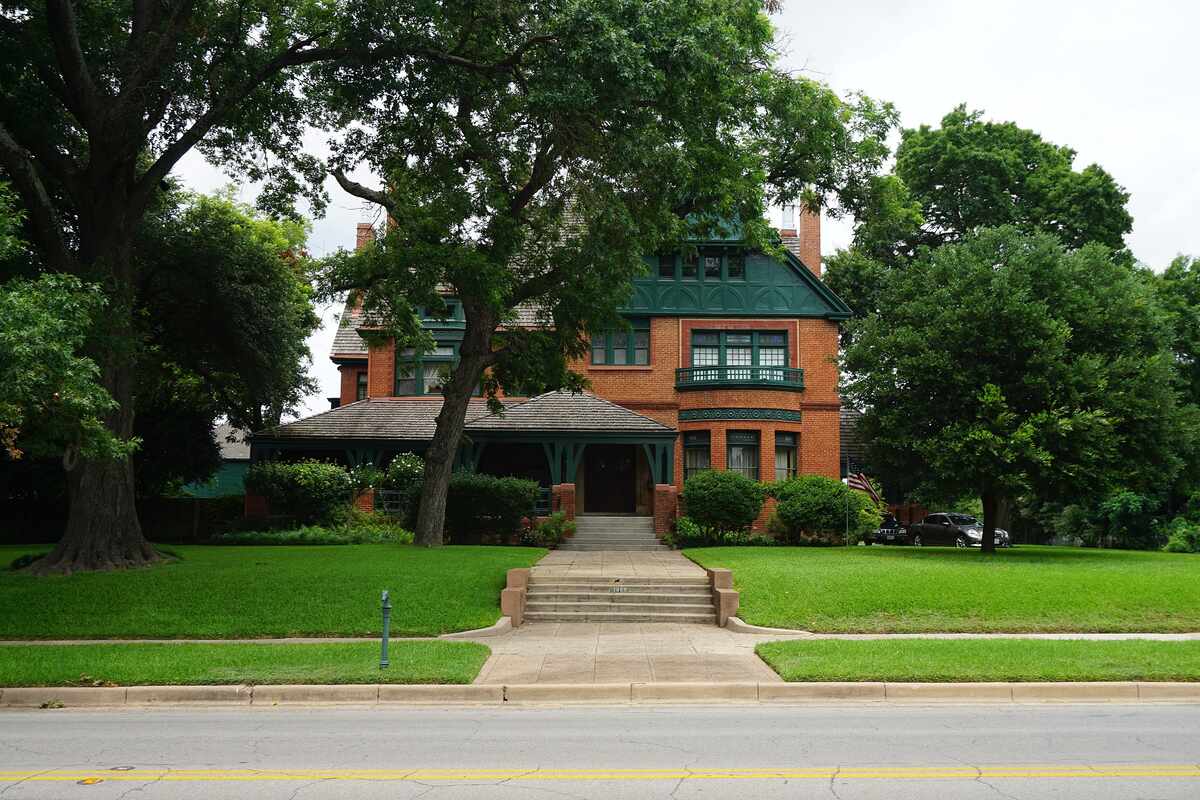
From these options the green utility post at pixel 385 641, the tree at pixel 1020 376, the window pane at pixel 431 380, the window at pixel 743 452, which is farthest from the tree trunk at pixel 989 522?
the green utility post at pixel 385 641

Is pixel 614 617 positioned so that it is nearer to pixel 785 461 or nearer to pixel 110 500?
pixel 110 500

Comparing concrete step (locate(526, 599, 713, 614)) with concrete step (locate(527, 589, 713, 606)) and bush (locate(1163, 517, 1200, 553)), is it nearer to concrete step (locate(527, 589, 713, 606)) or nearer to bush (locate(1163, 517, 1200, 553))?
A: concrete step (locate(527, 589, 713, 606))

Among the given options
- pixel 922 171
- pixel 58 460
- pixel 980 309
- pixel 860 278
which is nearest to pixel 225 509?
pixel 58 460

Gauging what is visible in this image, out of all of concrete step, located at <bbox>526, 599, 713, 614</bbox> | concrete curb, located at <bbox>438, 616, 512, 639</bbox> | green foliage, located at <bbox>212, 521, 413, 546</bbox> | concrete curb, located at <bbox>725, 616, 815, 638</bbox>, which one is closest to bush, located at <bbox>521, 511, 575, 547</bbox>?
green foliage, located at <bbox>212, 521, 413, 546</bbox>

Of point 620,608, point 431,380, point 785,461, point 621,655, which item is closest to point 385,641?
point 621,655

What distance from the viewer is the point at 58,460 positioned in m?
29.0

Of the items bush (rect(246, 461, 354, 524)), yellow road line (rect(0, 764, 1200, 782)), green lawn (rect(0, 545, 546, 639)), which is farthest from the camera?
bush (rect(246, 461, 354, 524))

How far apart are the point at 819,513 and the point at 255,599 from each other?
16.5m

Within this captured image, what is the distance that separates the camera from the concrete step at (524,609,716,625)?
16234 millimetres

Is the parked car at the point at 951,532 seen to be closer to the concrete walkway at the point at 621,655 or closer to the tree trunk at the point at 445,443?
the tree trunk at the point at 445,443

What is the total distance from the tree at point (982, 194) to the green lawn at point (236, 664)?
30.6m

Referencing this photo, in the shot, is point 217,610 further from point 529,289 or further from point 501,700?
point 529,289

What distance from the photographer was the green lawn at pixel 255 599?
1412 cm

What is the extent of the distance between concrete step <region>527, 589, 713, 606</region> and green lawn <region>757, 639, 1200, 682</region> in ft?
12.4
